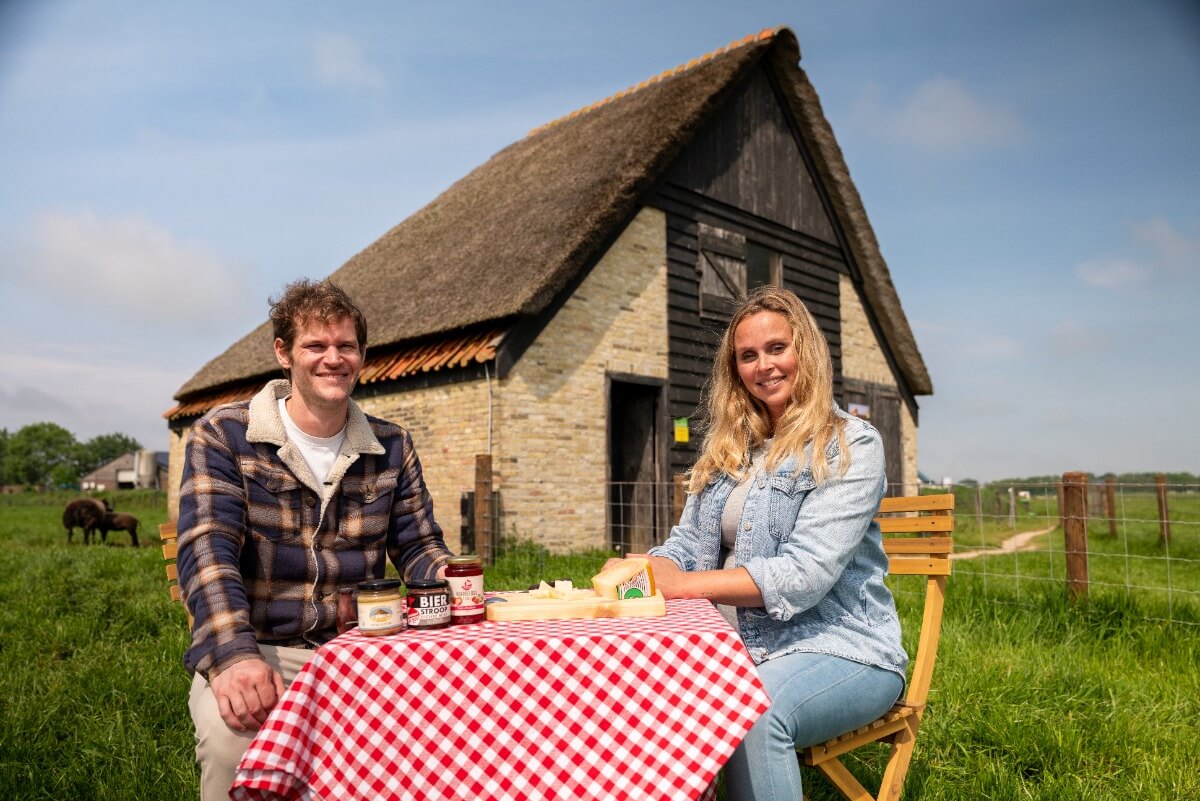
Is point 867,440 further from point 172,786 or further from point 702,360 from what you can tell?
point 702,360

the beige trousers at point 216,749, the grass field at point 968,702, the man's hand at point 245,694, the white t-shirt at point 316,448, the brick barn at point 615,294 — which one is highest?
the brick barn at point 615,294

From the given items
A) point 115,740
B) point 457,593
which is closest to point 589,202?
point 115,740

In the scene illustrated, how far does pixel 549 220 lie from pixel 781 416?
26.0 feet

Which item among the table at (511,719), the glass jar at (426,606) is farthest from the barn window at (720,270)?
the table at (511,719)

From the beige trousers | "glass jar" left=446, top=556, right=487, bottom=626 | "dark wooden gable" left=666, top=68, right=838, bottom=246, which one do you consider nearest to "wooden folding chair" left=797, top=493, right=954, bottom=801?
"glass jar" left=446, top=556, right=487, bottom=626

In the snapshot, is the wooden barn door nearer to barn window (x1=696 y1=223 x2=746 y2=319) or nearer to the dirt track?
barn window (x1=696 y1=223 x2=746 y2=319)

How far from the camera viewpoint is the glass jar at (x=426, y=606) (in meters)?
1.99

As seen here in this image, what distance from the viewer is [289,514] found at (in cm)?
247

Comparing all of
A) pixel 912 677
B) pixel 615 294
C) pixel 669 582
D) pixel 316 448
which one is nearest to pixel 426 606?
pixel 669 582

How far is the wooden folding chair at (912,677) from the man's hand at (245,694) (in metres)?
1.35

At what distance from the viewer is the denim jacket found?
2.27 m

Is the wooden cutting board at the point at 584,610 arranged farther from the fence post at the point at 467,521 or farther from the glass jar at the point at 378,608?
the fence post at the point at 467,521

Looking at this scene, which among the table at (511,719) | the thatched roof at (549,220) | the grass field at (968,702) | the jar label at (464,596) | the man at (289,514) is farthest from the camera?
the thatched roof at (549,220)

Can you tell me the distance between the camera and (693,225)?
37.2 ft
